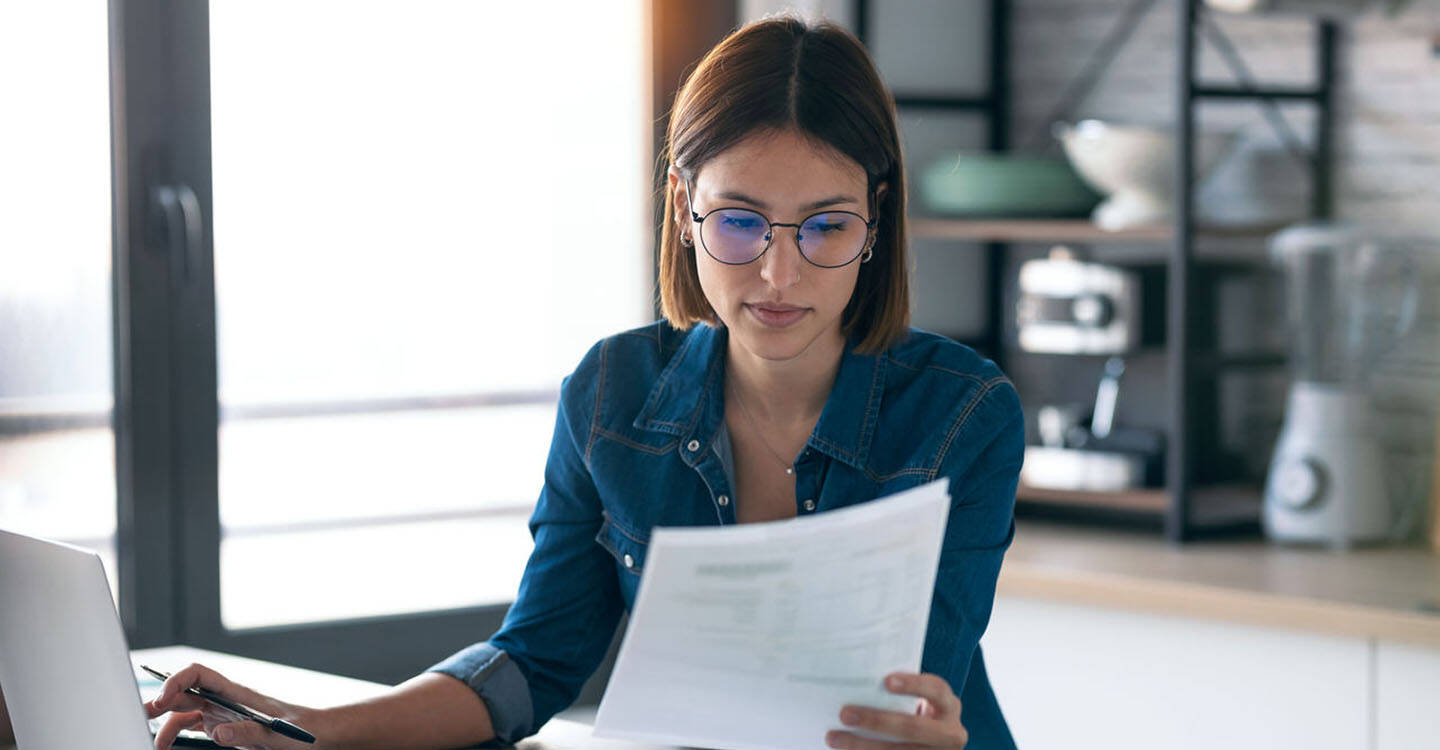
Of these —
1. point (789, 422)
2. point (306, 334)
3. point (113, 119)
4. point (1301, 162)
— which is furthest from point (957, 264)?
point (789, 422)

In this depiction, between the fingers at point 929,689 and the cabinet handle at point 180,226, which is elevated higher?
the cabinet handle at point 180,226

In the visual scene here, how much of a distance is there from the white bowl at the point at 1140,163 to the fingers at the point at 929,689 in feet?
6.63

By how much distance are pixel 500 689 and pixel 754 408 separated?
350mm

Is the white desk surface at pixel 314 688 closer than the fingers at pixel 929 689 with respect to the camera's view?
No

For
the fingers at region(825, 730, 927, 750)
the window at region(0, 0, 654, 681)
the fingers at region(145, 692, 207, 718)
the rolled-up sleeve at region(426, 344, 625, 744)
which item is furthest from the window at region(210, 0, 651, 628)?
the fingers at region(825, 730, 927, 750)

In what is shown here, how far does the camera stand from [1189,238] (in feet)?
9.47

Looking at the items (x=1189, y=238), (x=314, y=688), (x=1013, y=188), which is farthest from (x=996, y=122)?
(x=314, y=688)

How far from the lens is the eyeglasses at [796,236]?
Result: 52.6 inches

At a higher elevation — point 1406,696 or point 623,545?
point 623,545

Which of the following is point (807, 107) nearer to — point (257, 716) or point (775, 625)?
point (775, 625)

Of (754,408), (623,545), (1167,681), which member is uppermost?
(754,408)

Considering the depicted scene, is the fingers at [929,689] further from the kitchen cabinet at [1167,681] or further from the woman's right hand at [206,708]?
the kitchen cabinet at [1167,681]

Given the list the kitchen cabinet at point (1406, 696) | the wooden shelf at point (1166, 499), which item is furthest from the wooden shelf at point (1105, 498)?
the kitchen cabinet at point (1406, 696)

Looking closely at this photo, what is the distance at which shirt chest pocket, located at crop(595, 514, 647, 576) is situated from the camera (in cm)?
146
